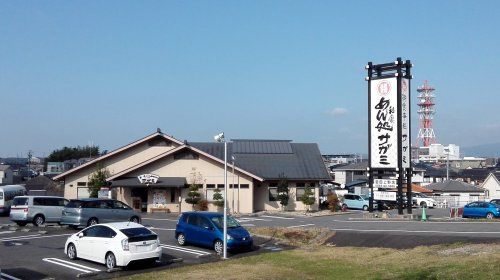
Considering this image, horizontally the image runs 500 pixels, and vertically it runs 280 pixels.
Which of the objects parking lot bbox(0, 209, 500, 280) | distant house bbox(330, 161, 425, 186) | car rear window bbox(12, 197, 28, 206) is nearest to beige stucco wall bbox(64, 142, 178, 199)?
parking lot bbox(0, 209, 500, 280)

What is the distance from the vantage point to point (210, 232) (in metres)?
21.8

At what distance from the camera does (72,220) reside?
27797 mm

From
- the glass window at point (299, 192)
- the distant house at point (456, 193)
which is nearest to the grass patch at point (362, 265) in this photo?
the glass window at point (299, 192)

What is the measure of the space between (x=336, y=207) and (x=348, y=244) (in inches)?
796

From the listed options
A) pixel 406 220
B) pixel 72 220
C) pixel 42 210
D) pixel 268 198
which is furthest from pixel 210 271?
pixel 268 198

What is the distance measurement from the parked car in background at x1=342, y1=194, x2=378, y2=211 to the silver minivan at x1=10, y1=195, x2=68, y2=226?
80.7 feet

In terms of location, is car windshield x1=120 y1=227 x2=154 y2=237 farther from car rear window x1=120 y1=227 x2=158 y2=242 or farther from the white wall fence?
the white wall fence

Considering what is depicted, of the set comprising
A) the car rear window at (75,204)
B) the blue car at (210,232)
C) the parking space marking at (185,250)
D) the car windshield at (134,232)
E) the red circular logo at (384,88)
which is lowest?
the parking space marking at (185,250)

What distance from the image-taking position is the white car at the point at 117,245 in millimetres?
17641

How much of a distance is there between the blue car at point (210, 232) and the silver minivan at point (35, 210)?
10784 mm

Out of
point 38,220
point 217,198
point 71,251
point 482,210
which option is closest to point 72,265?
point 71,251

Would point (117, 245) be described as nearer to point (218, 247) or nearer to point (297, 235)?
point (218, 247)

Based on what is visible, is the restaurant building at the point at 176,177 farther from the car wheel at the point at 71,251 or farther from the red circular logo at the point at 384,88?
the car wheel at the point at 71,251

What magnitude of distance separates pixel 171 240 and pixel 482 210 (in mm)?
21268
